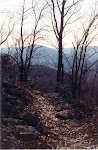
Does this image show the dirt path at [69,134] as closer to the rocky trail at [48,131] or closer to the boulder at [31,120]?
the rocky trail at [48,131]

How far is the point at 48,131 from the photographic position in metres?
5.49

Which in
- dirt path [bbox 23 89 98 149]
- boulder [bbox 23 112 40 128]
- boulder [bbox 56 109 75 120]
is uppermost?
boulder [bbox 23 112 40 128]

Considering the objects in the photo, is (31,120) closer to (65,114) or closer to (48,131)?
(48,131)

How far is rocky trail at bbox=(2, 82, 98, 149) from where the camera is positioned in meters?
4.18

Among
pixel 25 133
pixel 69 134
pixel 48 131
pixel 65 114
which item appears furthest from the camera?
pixel 65 114

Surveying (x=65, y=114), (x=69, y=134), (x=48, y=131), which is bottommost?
(x=69, y=134)

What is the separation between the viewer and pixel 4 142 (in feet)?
12.0

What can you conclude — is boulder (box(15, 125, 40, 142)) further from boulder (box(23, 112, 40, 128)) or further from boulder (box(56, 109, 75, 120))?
boulder (box(56, 109, 75, 120))

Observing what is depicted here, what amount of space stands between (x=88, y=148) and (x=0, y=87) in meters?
3.51

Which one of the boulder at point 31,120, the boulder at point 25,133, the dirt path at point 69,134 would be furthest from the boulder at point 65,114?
the boulder at point 25,133

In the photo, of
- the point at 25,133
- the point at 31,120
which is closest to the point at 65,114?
the point at 31,120

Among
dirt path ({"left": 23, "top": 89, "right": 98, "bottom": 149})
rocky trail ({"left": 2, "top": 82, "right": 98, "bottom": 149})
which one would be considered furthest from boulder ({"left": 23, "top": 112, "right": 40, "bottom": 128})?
dirt path ({"left": 23, "top": 89, "right": 98, "bottom": 149})

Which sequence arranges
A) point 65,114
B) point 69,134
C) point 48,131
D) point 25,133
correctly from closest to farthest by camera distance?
point 25,133
point 48,131
point 69,134
point 65,114

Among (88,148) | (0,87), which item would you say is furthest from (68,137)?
(0,87)
